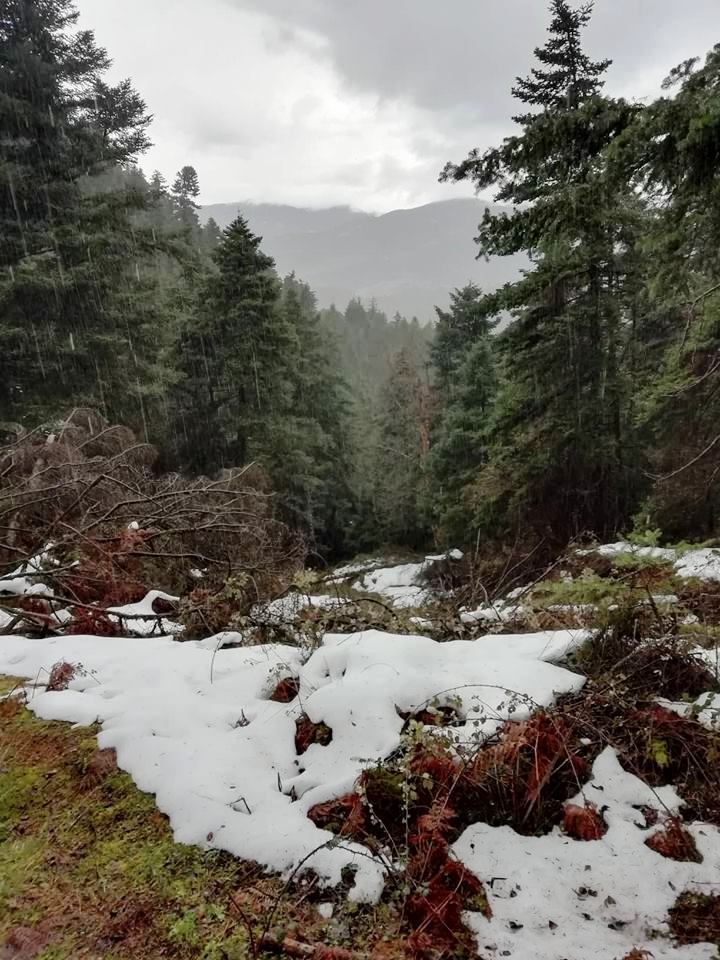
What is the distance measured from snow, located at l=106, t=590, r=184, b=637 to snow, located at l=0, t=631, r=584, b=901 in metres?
0.99

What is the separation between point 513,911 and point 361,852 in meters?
0.58

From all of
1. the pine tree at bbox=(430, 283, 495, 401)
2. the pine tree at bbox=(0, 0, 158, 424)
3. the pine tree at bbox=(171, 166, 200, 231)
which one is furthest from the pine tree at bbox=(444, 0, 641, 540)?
the pine tree at bbox=(171, 166, 200, 231)

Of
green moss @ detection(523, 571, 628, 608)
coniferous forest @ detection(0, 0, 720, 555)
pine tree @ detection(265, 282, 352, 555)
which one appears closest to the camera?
green moss @ detection(523, 571, 628, 608)

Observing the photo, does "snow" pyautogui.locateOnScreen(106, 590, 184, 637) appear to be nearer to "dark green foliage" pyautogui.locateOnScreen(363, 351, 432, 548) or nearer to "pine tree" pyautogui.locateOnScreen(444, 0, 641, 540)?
"pine tree" pyautogui.locateOnScreen(444, 0, 641, 540)

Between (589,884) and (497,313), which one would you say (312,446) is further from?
(589,884)

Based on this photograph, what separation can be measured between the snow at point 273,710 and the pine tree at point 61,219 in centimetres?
1239

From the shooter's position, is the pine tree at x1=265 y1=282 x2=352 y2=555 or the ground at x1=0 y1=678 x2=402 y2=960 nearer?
the ground at x1=0 y1=678 x2=402 y2=960

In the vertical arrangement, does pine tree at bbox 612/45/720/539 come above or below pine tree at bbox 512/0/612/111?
below

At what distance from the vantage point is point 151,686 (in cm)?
324

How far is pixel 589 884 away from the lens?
1.89m

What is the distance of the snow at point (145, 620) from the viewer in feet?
15.9

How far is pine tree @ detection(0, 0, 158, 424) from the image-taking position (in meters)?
13.3

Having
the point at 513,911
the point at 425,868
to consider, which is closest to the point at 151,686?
the point at 425,868

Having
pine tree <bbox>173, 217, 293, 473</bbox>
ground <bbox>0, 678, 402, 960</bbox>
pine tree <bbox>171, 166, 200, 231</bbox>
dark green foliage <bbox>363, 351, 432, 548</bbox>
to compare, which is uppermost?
pine tree <bbox>171, 166, 200, 231</bbox>
